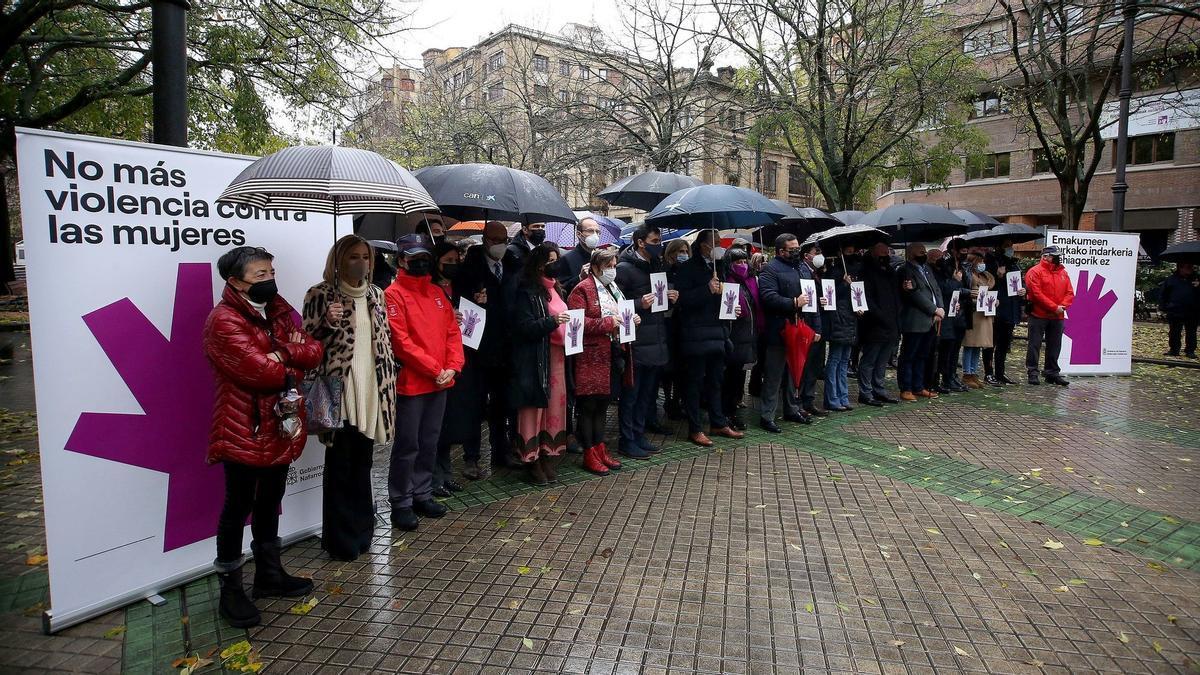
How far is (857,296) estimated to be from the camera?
829cm

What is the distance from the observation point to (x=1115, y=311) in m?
11.3

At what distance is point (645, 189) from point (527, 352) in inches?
160

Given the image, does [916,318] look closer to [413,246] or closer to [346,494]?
[413,246]

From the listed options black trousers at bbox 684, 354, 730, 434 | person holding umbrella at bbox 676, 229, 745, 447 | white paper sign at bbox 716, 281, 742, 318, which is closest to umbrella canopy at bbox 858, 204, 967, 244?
white paper sign at bbox 716, 281, 742, 318

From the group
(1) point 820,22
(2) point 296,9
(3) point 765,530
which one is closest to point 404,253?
Result: (3) point 765,530

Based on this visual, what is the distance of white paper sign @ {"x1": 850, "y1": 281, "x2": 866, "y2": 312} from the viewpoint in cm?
823

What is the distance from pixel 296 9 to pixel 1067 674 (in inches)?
454

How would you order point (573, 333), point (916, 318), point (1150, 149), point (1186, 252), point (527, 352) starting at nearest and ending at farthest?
point (527, 352) < point (573, 333) < point (916, 318) < point (1186, 252) < point (1150, 149)

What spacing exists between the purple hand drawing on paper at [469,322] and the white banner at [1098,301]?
1019 centimetres

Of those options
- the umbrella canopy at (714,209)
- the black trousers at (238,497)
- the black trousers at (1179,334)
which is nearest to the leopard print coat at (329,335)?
the black trousers at (238,497)

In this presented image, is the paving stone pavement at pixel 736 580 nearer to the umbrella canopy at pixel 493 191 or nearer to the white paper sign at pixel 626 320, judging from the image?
the white paper sign at pixel 626 320

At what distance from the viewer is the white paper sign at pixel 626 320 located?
596 cm

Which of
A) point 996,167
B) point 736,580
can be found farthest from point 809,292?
point 996,167

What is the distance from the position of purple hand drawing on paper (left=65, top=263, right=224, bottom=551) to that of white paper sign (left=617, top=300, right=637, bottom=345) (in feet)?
10.5
